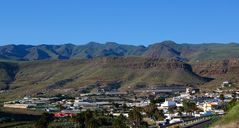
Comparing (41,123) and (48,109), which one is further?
(48,109)

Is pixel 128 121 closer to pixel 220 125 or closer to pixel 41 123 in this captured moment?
pixel 41 123

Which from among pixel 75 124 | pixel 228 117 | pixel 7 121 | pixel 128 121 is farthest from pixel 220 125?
pixel 7 121

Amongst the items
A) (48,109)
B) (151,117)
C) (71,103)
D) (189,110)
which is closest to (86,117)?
(151,117)

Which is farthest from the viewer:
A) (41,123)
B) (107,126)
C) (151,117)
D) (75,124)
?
(151,117)

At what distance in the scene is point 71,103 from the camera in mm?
197500

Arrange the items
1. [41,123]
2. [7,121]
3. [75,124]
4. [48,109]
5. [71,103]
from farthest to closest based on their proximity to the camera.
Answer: [71,103]
[48,109]
[7,121]
[75,124]
[41,123]

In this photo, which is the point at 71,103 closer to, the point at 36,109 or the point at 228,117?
the point at 36,109

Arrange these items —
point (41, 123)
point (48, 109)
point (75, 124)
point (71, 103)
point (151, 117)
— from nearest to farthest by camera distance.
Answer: point (41, 123), point (75, 124), point (151, 117), point (48, 109), point (71, 103)

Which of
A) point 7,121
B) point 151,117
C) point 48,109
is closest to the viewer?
point 151,117

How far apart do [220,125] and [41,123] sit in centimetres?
7200

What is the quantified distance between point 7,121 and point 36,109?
39540 mm

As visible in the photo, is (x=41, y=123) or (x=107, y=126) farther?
(x=107, y=126)

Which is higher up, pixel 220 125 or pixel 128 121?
pixel 220 125

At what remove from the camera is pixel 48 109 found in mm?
179500
